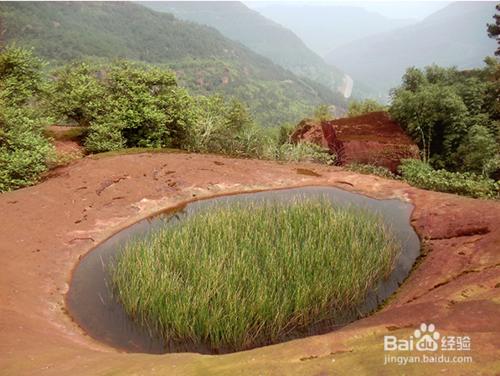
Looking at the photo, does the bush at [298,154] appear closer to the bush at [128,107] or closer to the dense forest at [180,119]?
the dense forest at [180,119]

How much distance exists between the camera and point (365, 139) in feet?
58.3

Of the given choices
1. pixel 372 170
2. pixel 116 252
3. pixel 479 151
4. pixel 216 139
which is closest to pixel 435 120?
pixel 479 151

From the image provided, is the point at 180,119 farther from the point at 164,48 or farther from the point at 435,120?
the point at 164,48

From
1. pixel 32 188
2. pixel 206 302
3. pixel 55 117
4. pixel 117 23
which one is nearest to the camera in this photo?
pixel 206 302

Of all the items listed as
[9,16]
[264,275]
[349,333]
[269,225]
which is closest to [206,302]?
[264,275]

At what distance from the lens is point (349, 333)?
4.80m

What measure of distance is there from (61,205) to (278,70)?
15567cm

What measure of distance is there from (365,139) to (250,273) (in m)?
11.9

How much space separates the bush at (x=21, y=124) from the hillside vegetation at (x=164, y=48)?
66.1 m

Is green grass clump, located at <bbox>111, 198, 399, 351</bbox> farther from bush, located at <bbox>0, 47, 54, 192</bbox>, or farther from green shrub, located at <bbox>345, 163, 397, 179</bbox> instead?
bush, located at <bbox>0, 47, 54, 192</bbox>

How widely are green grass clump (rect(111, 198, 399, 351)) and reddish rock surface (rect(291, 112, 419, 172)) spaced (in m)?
7.63

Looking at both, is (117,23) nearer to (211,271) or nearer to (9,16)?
(9,16)

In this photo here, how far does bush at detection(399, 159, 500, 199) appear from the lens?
39.9ft

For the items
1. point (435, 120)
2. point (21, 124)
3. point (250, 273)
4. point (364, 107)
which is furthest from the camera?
point (364, 107)
